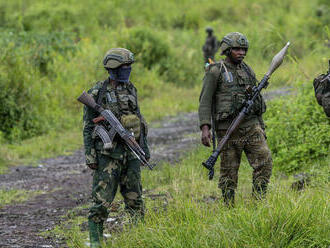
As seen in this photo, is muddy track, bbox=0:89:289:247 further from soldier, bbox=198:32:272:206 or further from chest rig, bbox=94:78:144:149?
soldier, bbox=198:32:272:206

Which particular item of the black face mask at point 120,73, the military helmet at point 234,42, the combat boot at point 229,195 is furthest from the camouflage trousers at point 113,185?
the military helmet at point 234,42

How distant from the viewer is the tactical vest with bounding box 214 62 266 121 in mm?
4887

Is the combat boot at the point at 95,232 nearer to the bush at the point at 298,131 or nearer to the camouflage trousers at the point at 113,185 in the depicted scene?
the camouflage trousers at the point at 113,185

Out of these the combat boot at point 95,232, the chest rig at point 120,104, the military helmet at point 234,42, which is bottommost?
the combat boot at point 95,232

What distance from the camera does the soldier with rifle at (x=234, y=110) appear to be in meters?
4.88

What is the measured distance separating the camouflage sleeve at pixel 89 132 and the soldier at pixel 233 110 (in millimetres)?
1031

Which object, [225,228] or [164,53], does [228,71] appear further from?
[164,53]

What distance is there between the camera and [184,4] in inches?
1220

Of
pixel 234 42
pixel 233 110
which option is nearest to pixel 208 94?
pixel 233 110

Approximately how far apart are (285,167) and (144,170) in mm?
1868

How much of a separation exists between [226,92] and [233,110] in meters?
0.17

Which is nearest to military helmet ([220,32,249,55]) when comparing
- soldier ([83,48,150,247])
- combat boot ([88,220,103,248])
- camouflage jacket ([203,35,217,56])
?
soldier ([83,48,150,247])

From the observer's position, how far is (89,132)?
174 inches

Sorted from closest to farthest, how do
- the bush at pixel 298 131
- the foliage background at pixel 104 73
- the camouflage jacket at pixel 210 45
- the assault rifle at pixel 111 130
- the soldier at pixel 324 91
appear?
the assault rifle at pixel 111 130 → the soldier at pixel 324 91 → the bush at pixel 298 131 → the foliage background at pixel 104 73 → the camouflage jacket at pixel 210 45
